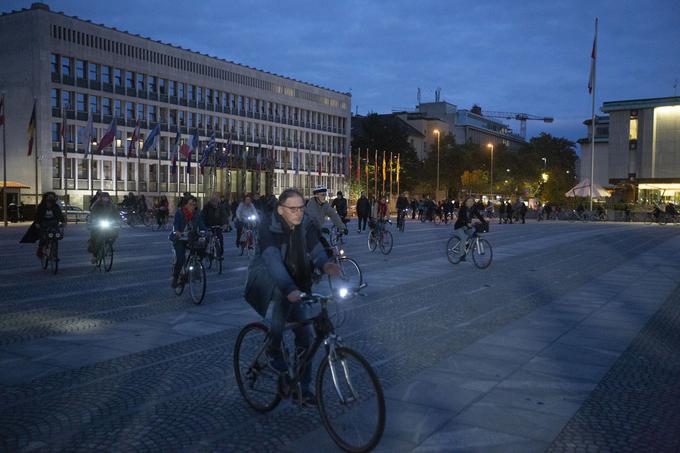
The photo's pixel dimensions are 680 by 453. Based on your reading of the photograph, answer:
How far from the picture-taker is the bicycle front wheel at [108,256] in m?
15.0

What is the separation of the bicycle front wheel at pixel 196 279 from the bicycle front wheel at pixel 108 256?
4.87m

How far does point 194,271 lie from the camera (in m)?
10.8

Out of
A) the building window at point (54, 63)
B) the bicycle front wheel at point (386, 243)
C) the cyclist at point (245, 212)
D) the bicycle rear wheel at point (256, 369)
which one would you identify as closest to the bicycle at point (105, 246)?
the cyclist at point (245, 212)

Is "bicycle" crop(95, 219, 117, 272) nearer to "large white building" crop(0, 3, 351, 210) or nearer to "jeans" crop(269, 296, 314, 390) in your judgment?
"jeans" crop(269, 296, 314, 390)

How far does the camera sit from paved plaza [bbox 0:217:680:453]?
190 inches

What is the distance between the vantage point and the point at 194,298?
34.7 ft

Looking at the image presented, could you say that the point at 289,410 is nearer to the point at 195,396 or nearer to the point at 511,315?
the point at 195,396

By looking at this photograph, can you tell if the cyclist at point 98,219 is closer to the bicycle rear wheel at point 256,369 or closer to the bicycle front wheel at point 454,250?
the bicycle front wheel at point 454,250

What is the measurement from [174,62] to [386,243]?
2292 inches

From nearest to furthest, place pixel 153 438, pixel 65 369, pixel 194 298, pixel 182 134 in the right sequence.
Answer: pixel 153 438 < pixel 65 369 < pixel 194 298 < pixel 182 134

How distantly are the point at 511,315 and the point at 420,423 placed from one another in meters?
5.00

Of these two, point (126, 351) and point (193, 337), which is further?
point (193, 337)

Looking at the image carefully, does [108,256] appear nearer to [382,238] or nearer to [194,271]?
[194,271]

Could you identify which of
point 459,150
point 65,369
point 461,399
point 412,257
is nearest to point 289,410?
point 461,399
